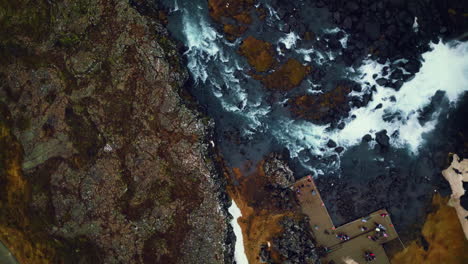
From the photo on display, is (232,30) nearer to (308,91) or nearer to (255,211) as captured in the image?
(308,91)

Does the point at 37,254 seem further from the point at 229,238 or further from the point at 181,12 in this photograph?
the point at 181,12

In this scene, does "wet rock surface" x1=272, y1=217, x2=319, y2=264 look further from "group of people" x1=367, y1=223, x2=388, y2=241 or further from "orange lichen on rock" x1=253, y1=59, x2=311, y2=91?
"orange lichen on rock" x1=253, y1=59, x2=311, y2=91

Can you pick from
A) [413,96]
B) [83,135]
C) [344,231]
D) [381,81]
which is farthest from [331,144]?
[83,135]

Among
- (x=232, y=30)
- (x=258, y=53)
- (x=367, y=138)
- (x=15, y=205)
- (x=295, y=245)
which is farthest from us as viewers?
(x=232, y=30)

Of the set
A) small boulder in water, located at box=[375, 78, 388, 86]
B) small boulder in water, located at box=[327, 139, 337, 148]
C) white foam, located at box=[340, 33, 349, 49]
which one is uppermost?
white foam, located at box=[340, 33, 349, 49]

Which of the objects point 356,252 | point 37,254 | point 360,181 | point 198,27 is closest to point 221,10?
point 198,27

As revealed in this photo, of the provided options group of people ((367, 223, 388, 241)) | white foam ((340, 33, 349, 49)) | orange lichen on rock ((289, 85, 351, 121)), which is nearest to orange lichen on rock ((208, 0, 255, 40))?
orange lichen on rock ((289, 85, 351, 121))

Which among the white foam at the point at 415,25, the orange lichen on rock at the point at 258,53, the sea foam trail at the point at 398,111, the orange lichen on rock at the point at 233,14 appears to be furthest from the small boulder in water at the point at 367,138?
the orange lichen on rock at the point at 233,14
